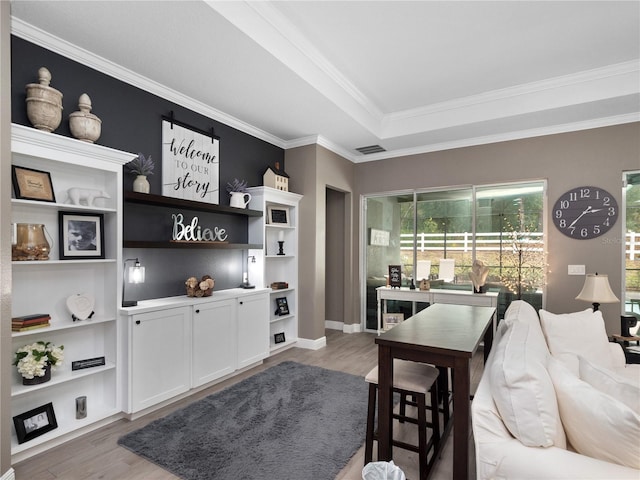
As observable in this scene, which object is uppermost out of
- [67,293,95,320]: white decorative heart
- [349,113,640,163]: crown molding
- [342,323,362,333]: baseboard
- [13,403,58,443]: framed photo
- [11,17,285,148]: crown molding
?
[11,17,285,148]: crown molding

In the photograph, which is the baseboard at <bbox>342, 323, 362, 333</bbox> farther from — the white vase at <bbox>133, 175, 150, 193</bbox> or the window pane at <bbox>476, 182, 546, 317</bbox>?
→ the white vase at <bbox>133, 175, 150, 193</bbox>

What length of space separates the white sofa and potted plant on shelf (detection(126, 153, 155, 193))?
3010 mm

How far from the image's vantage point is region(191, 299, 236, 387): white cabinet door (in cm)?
327

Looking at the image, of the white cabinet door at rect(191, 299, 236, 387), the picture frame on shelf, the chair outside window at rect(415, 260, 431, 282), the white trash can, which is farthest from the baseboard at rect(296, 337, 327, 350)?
the white trash can

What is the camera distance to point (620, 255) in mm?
4031

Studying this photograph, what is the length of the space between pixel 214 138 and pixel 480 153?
3575 millimetres

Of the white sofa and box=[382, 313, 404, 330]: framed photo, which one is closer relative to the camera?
the white sofa

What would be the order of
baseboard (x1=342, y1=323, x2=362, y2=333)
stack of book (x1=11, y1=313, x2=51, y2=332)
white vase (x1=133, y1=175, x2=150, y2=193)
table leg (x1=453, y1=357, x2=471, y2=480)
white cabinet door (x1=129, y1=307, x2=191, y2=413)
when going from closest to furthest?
table leg (x1=453, y1=357, x2=471, y2=480) → stack of book (x1=11, y1=313, x2=51, y2=332) → white cabinet door (x1=129, y1=307, x2=191, y2=413) → white vase (x1=133, y1=175, x2=150, y2=193) → baseboard (x1=342, y1=323, x2=362, y2=333)

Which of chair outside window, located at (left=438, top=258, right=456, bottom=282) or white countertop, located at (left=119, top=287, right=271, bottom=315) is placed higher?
chair outside window, located at (left=438, top=258, right=456, bottom=282)

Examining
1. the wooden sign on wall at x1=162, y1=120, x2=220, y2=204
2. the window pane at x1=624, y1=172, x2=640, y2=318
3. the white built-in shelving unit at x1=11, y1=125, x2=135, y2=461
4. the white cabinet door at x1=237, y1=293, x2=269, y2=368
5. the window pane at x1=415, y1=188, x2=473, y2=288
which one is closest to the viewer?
the white built-in shelving unit at x1=11, y1=125, x2=135, y2=461

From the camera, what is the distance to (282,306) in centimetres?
473

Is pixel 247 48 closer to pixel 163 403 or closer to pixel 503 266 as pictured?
pixel 163 403

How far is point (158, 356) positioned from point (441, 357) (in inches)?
91.2

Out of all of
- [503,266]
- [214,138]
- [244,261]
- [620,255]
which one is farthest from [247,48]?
[620,255]
